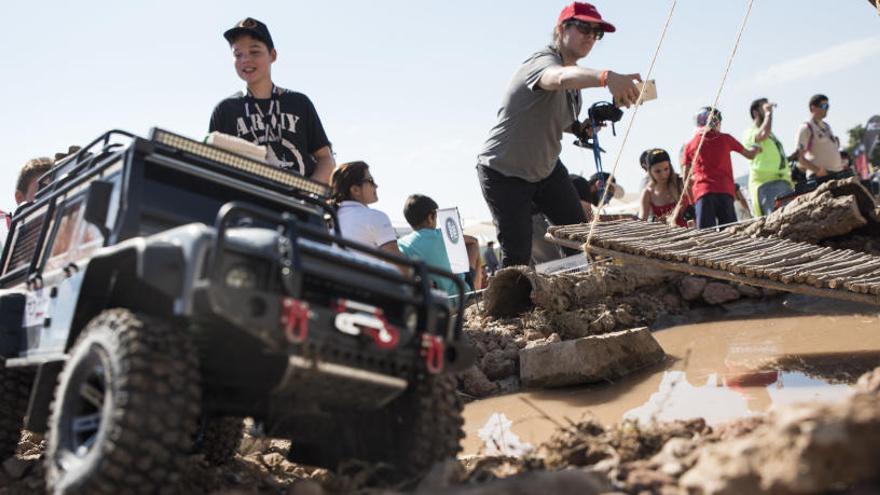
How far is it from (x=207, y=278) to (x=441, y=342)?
90 cm

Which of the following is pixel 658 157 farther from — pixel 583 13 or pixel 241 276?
pixel 241 276

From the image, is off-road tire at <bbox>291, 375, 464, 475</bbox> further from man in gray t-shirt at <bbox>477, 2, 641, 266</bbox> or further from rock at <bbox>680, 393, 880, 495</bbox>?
man in gray t-shirt at <bbox>477, 2, 641, 266</bbox>

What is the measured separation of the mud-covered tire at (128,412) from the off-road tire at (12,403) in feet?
4.25

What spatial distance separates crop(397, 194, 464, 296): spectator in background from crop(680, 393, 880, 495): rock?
14.9 feet

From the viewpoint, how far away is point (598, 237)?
574 cm

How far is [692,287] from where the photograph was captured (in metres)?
7.96

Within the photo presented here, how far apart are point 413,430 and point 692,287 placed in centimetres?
546

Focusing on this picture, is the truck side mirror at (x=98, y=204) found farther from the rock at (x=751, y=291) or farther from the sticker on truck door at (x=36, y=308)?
the rock at (x=751, y=291)

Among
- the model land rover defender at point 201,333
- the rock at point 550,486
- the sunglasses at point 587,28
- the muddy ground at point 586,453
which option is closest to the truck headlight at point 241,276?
the model land rover defender at point 201,333

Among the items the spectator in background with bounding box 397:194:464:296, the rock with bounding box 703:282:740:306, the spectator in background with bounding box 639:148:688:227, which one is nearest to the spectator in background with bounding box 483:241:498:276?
the spectator in background with bounding box 639:148:688:227

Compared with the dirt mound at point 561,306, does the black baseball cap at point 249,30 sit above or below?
above

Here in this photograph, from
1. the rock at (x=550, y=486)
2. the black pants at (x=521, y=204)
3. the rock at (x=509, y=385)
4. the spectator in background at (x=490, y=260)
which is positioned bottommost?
the rock at (x=550, y=486)

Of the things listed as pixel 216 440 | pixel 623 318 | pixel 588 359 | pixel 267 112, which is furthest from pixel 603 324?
pixel 216 440

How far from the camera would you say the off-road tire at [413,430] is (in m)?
3.13
